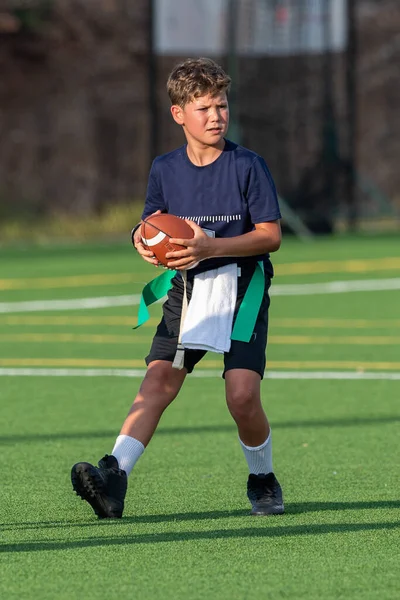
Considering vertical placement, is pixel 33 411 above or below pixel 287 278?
above

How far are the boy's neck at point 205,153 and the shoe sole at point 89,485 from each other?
4.73ft

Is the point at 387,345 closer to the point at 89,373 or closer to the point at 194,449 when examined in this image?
the point at 89,373

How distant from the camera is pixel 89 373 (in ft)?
38.0

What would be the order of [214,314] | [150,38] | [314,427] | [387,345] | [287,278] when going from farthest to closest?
[150,38] → [287,278] → [387,345] → [314,427] → [214,314]

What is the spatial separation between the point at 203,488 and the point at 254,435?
697mm

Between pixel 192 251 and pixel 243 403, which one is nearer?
pixel 192 251

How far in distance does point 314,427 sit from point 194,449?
1058mm

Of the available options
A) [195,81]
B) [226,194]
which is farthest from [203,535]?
[195,81]

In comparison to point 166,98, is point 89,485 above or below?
above

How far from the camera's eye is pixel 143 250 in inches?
252

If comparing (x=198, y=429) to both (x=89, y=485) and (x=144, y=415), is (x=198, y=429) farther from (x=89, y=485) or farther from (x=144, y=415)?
(x=89, y=485)

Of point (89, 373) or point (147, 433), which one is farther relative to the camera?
point (89, 373)

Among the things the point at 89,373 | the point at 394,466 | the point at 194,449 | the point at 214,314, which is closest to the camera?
the point at 214,314

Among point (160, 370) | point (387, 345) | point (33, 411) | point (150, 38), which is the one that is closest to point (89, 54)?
point (150, 38)
